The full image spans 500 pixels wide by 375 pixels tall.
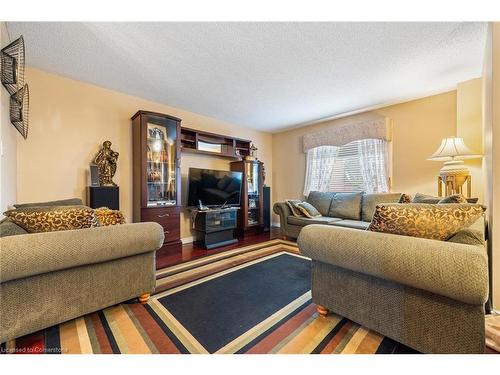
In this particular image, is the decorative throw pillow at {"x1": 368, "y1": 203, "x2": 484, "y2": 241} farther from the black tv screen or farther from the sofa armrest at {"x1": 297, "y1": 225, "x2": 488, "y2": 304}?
the black tv screen

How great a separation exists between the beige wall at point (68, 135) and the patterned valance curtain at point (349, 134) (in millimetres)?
3027

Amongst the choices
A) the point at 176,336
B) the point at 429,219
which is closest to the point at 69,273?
the point at 176,336

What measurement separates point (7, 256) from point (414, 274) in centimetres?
201

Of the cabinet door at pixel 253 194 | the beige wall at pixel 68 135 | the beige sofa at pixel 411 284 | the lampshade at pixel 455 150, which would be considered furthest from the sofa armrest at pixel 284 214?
the beige wall at pixel 68 135

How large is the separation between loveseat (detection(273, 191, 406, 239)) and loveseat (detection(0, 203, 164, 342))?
2.40 meters

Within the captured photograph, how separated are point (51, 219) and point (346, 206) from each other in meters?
3.63

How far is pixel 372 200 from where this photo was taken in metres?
3.32

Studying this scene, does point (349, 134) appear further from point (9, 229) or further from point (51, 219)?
point (9, 229)

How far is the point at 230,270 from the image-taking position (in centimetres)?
229

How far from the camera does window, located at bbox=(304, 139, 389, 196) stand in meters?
3.54

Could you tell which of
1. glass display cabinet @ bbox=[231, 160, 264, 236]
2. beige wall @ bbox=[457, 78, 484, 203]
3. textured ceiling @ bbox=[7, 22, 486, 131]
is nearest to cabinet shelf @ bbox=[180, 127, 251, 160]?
glass display cabinet @ bbox=[231, 160, 264, 236]
